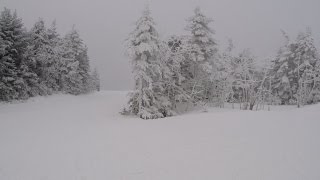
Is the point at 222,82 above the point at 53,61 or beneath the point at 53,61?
beneath

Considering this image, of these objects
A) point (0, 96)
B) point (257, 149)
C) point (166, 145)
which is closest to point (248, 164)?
point (257, 149)

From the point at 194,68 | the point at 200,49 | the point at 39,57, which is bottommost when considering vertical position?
the point at 194,68

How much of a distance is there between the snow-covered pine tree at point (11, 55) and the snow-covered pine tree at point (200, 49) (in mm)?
18503

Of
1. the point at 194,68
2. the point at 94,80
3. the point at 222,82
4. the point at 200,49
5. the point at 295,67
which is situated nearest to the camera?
the point at 200,49

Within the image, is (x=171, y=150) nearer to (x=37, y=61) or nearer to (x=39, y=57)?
(x=39, y=57)

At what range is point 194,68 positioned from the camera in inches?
1099

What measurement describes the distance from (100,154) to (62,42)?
31.2m

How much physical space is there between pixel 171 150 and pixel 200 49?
1815cm

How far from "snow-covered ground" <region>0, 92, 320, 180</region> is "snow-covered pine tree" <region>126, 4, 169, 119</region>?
20.3ft

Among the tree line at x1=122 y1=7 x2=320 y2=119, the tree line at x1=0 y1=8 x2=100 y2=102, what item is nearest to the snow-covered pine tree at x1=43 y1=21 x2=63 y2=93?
the tree line at x1=0 y1=8 x2=100 y2=102

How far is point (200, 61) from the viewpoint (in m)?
27.3

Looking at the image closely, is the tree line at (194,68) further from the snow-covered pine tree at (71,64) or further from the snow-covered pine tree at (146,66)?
the snow-covered pine tree at (71,64)

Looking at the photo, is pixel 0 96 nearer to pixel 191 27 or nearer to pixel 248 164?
pixel 191 27

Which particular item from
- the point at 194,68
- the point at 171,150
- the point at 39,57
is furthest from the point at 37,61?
the point at 171,150
